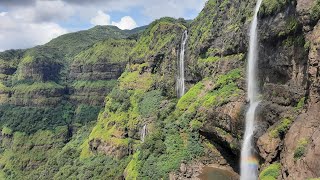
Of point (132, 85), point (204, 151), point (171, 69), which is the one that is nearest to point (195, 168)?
point (204, 151)

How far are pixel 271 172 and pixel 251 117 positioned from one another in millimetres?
9981

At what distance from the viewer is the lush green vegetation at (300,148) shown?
98.1ft

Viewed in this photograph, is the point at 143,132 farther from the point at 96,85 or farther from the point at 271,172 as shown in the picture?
the point at 96,85

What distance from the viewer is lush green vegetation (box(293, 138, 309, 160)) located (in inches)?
1177

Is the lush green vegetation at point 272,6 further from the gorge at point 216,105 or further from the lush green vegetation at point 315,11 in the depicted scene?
the lush green vegetation at point 315,11

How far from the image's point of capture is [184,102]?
64.2m

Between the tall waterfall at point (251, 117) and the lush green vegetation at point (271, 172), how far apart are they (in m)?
4.97

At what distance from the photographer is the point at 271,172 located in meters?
32.6

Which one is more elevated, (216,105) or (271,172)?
(216,105)

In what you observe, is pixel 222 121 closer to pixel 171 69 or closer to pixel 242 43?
pixel 242 43

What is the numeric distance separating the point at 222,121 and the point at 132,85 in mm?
55022

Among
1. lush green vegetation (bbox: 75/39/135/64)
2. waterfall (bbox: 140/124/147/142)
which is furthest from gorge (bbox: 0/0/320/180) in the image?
lush green vegetation (bbox: 75/39/135/64)

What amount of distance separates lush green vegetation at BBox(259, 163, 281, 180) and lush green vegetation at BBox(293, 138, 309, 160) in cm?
282

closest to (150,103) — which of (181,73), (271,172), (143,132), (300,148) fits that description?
(143,132)
